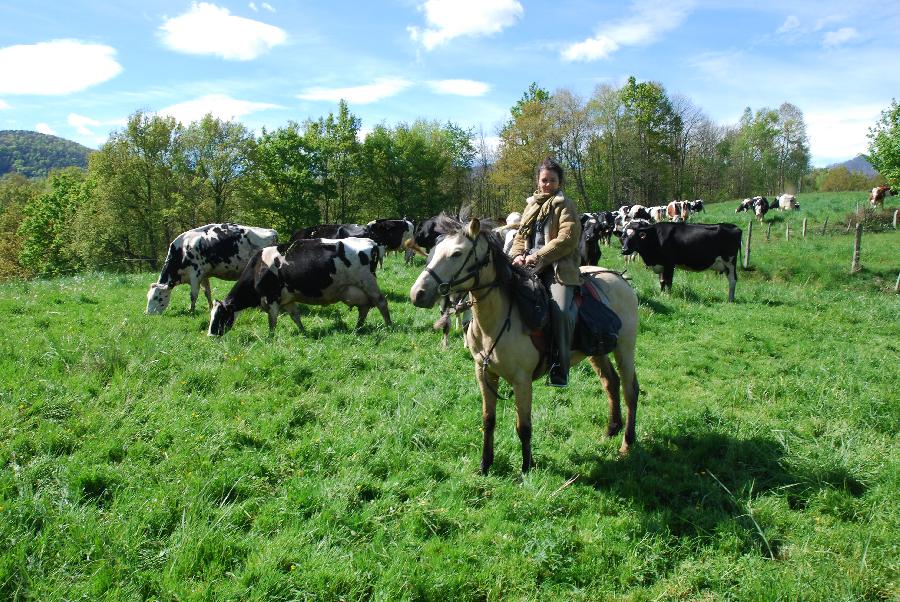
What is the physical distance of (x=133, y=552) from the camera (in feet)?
11.3

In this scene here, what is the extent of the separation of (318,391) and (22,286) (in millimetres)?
11886

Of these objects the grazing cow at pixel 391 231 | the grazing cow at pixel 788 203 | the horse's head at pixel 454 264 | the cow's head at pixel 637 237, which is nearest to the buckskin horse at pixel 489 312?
the horse's head at pixel 454 264

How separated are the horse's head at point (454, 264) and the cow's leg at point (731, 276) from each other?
11389 mm

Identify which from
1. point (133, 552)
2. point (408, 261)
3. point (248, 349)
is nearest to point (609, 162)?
point (408, 261)

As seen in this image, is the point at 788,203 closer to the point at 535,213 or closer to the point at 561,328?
the point at 535,213

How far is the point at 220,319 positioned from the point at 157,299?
2.79m

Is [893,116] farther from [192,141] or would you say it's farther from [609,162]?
[192,141]

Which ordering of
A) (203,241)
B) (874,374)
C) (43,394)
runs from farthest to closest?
(203,241)
(874,374)
(43,394)

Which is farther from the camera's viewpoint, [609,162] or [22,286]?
[609,162]

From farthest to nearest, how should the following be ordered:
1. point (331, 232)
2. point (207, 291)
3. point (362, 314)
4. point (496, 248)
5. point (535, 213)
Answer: point (331, 232) < point (207, 291) < point (362, 314) < point (535, 213) < point (496, 248)

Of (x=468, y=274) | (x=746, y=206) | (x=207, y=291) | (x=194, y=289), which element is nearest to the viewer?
(x=468, y=274)

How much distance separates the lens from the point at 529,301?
458 centimetres

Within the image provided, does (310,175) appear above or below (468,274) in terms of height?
above

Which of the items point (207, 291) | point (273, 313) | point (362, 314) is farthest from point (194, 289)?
point (362, 314)
